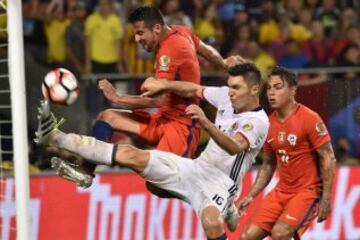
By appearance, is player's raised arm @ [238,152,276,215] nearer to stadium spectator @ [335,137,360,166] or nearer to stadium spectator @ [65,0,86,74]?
stadium spectator @ [335,137,360,166]

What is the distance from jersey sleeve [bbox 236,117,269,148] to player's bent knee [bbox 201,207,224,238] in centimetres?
64

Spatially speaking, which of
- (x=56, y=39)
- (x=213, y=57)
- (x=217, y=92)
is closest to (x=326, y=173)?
(x=217, y=92)

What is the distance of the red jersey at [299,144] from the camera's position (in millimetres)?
10305

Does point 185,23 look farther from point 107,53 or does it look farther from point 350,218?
point 350,218

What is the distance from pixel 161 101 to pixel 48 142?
3.45ft

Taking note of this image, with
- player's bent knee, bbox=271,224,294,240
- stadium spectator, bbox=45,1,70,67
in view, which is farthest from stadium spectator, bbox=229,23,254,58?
player's bent knee, bbox=271,224,294,240

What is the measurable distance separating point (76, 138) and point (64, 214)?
3.05 m

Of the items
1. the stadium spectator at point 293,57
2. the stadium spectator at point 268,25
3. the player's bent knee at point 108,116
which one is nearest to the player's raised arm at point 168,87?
the player's bent knee at point 108,116

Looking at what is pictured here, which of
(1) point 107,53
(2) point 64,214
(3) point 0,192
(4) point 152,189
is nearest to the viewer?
(4) point 152,189

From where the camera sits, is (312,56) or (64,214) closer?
(64,214)

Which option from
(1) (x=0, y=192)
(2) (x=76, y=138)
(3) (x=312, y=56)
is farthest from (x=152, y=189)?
(3) (x=312, y=56)

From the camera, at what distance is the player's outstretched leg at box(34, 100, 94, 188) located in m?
9.01

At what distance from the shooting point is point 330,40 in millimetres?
16125

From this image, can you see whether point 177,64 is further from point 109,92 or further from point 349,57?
point 349,57
